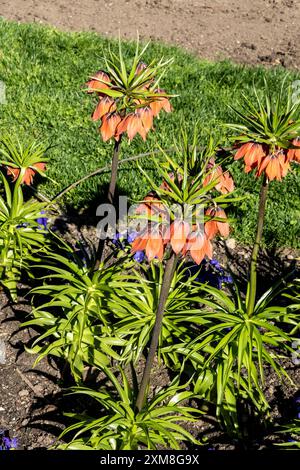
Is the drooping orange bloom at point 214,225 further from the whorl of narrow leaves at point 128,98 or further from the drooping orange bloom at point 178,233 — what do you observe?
the whorl of narrow leaves at point 128,98

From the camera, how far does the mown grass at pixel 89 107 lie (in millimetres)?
4457

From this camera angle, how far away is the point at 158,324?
2506mm

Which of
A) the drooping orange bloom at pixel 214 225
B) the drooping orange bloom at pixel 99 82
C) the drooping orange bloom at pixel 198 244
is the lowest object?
the drooping orange bloom at pixel 198 244

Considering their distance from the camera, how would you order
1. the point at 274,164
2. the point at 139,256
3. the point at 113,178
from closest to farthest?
the point at 274,164 → the point at 113,178 → the point at 139,256

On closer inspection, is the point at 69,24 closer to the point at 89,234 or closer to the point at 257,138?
the point at 89,234

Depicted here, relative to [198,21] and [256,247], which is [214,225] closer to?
[256,247]

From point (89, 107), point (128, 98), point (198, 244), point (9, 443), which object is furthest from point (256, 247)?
point (89, 107)

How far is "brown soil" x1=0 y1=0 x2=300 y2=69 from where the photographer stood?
655 cm

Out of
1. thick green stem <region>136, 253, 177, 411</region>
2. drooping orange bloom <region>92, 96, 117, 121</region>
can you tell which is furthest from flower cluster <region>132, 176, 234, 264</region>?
drooping orange bloom <region>92, 96, 117, 121</region>

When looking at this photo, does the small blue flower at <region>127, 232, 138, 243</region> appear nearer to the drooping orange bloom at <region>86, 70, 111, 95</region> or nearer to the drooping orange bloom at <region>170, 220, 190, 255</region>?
the drooping orange bloom at <region>86, 70, 111, 95</region>

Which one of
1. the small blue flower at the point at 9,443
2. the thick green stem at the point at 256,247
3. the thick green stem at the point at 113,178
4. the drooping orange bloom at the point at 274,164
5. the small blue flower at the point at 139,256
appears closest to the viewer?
the drooping orange bloom at the point at 274,164

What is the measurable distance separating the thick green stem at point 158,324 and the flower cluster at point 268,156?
0.47m

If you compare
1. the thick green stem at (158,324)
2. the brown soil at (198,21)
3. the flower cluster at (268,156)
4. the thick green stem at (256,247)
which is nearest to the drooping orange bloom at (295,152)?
the flower cluster at (268,156)

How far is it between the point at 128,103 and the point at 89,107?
266cm
